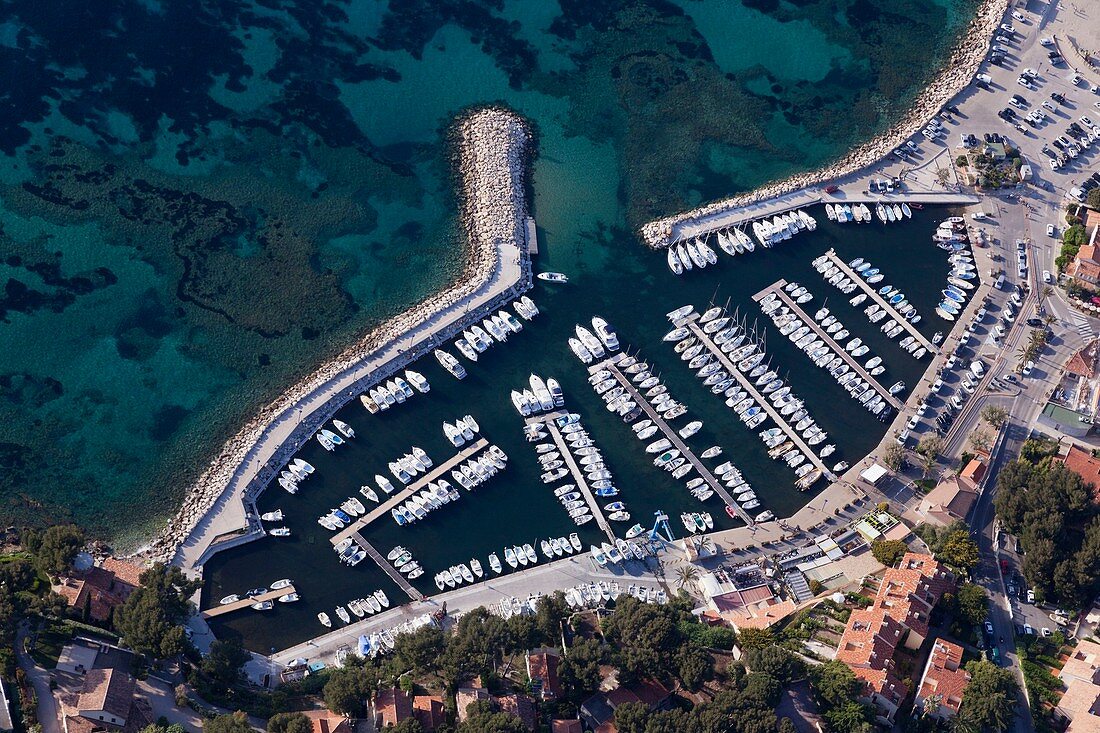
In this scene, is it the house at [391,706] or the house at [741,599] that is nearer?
the house at [391,706]

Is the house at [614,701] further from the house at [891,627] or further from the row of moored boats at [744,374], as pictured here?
the row of moored boats at [744,374]

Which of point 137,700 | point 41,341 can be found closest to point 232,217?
point 41,341

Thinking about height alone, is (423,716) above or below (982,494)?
below

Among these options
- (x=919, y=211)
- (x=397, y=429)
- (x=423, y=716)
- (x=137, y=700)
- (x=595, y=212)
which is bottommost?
(x=423, y=716)

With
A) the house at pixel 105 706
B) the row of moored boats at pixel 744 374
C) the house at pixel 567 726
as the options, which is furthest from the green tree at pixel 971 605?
the house at pixel 105 706

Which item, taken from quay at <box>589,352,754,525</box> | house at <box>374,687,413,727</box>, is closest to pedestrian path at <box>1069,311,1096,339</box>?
quay at <box>589,352,754,525</box>

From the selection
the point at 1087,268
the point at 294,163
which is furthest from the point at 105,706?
the point at 1087,268

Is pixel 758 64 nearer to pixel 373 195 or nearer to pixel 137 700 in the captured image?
pixel 373 195
